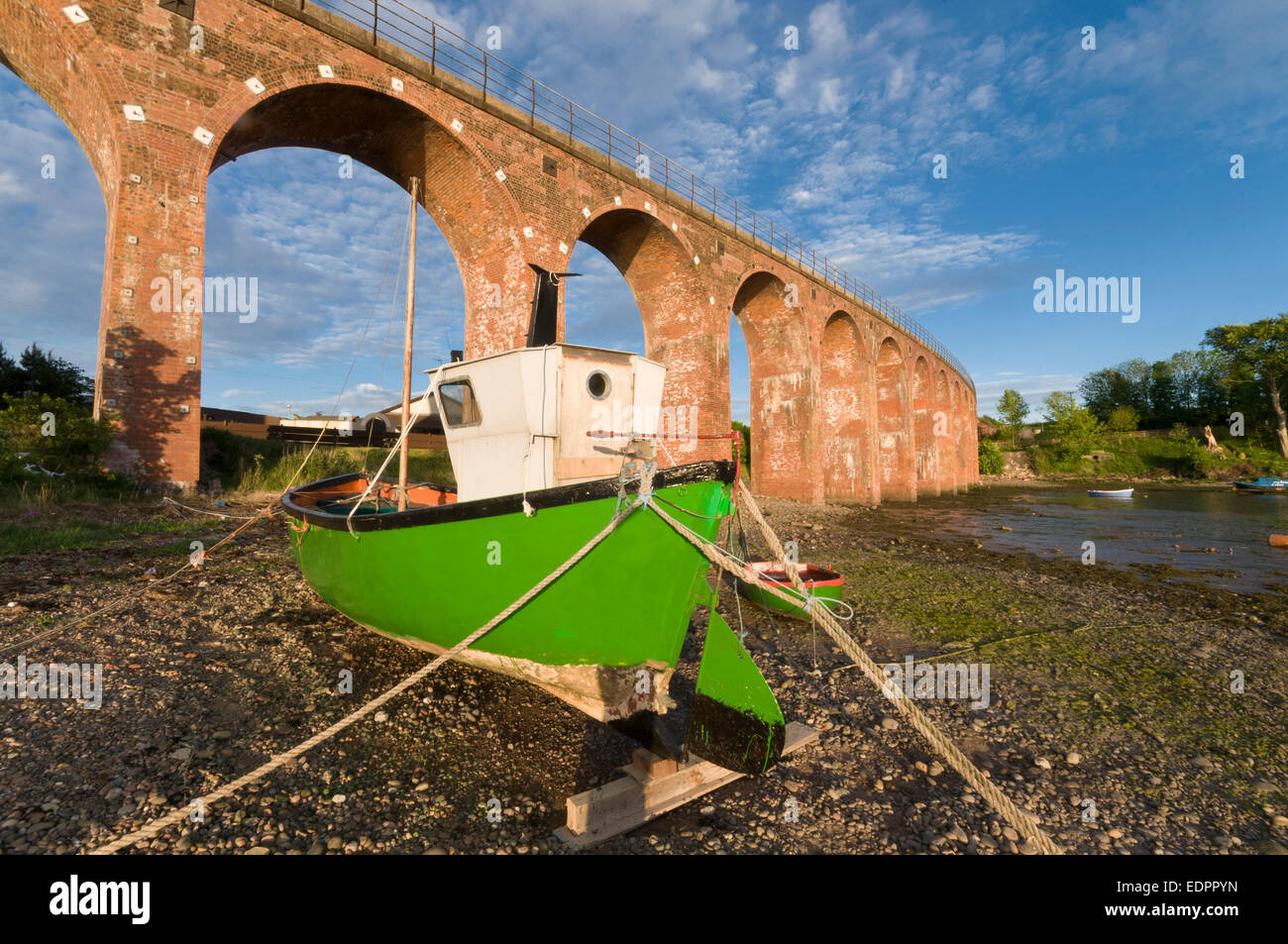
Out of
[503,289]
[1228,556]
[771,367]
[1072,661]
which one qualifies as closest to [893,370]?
[771,367]

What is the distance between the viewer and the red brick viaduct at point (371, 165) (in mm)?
9781

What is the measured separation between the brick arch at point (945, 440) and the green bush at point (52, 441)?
45.8m

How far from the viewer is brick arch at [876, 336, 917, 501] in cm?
3369

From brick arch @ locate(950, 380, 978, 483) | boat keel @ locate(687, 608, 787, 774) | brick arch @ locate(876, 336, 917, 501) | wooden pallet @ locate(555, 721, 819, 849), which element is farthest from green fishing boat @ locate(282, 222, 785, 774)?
brick arch @ locate(950, 380, 978, 483)

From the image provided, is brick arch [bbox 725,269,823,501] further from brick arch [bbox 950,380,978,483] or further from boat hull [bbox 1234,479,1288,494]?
boat hull [bbox 1234,479,1288,494]

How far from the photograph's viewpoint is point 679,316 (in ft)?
66.5

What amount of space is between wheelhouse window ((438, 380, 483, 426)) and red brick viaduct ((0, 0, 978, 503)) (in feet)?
27.4

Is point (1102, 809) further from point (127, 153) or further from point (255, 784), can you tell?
point (127, 153)

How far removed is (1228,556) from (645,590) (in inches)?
704

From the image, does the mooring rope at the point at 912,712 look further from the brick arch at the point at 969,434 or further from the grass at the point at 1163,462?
the grass at the point at 1163,462

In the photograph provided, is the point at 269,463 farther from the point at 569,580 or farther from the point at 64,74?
the point at 569,580

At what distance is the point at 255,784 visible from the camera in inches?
127

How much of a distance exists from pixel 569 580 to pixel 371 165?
15.9 meters

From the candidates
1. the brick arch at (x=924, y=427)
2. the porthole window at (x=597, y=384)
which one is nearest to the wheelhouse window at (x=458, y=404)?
the porthole window at (x=597, y=384)
